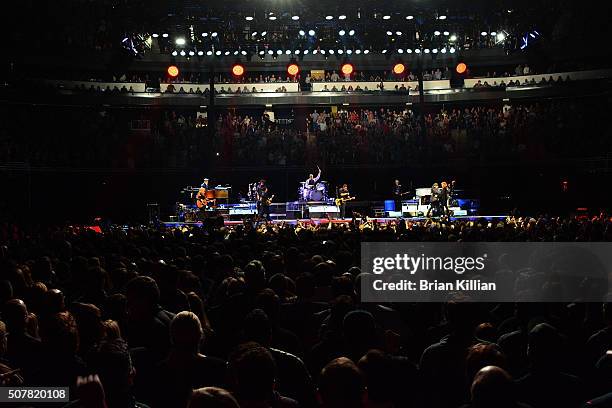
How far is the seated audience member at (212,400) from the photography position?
252 centimetres

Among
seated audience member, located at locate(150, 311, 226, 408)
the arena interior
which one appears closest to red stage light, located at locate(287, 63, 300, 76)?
the arena interior

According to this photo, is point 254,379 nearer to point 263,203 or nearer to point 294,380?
point 294,380

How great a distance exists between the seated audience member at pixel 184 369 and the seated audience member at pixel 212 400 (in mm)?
1694

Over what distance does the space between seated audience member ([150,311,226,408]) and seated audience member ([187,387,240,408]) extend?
169 cm

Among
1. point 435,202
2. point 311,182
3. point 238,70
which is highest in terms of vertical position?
point 238,70

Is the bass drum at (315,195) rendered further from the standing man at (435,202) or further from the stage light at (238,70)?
the stage light at (238,70)

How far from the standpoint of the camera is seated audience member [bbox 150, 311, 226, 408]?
4.25m

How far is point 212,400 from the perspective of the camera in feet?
8.30

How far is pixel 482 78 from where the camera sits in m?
37.0

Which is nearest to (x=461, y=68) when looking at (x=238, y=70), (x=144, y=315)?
(x=238, y=70)

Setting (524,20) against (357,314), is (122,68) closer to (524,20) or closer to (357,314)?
(524,20)

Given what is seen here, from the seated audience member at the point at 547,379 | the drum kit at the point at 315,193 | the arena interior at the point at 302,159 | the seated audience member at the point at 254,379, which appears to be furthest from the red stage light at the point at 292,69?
the seated audience member at the point at 254,379

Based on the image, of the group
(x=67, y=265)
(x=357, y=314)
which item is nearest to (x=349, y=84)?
(x=67, y=265)

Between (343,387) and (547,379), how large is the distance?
1833mm
